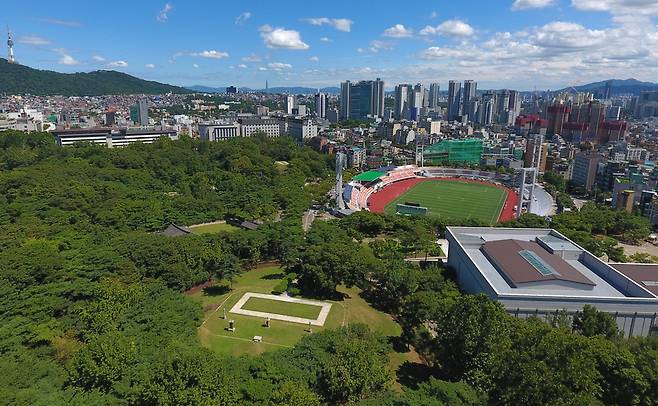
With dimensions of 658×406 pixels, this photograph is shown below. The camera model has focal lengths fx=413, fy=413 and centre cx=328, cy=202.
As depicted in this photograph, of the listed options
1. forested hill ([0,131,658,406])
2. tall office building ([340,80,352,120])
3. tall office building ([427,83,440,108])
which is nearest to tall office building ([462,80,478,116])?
tall office building ([427,83,440,108])

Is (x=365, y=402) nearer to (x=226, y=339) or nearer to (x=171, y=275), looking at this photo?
(x=226, y=339)

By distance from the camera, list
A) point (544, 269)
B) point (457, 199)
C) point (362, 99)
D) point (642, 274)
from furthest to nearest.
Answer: point (362, 99) < point (457, 199) < point (642, 274) < point (544, 269)

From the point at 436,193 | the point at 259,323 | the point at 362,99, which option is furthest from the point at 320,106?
the point at 259,323

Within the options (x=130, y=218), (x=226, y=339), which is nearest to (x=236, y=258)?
(x=226, y=339)

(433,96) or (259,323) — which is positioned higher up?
(433,96)

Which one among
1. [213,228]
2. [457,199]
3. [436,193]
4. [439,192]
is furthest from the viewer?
[439,192]

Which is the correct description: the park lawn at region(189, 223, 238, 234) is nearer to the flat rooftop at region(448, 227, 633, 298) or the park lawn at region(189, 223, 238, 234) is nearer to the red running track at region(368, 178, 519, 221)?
the red running track at region(368, 178, 519, 221)

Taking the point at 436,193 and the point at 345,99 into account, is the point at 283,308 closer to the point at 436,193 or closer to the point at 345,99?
the point at 436,193
